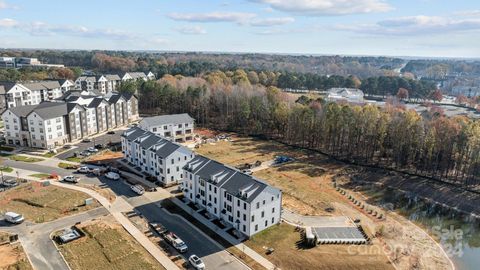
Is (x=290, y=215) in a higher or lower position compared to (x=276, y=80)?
lower

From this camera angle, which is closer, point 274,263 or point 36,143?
point 274,263

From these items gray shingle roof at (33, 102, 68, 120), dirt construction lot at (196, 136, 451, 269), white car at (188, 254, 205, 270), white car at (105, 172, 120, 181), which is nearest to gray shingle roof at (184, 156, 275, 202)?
dirt construction lot at (196, 136, 451, 269)

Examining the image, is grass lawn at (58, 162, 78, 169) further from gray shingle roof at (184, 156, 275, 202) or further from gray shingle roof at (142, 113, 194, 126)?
gray shingle roof at (184, 156, 275, 202)

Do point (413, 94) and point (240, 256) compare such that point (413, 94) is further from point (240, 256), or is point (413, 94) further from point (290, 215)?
point (240, 256)

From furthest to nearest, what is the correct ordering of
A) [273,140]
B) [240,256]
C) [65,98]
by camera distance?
[65,98], [273,140], [240,256]

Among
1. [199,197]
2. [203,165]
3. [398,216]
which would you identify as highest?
[203,165]

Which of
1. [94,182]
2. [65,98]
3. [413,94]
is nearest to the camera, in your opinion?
[94,182]

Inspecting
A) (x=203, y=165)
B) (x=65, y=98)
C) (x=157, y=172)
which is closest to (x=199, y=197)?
(x=203, y=165)

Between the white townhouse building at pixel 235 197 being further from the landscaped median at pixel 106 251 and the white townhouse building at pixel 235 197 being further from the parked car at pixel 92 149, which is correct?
the parked car at pixel 92 149

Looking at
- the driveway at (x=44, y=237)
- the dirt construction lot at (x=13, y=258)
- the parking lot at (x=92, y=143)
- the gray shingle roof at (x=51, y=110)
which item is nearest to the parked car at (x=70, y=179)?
the driveway at (x=44, y=237)
